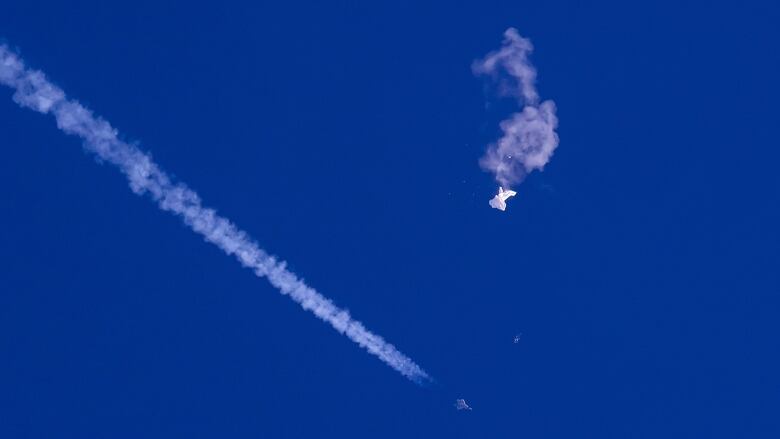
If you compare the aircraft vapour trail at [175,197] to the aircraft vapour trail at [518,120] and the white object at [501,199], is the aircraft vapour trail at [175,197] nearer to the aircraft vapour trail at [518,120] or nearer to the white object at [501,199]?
the white object at [501,199]

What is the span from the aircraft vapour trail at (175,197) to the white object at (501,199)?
698cm

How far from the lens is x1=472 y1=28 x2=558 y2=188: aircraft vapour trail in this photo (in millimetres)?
33688

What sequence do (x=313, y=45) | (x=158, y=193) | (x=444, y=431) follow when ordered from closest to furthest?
(x=158, y=193) → (x=313, y=45) → (x=444, y=431)

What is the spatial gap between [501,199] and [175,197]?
1263 cm

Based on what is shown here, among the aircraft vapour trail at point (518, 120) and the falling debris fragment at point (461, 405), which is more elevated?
the aircraft vapour trail at point (518, 120)

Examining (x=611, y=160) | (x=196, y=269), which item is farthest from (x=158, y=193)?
(x=611, y=160)

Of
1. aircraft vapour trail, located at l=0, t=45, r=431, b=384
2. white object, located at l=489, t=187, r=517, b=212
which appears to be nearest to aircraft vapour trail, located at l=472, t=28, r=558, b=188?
white object, located at l=489, t=187, r=517, b=212

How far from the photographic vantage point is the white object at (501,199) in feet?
112

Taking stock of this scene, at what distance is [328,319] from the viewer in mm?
33625

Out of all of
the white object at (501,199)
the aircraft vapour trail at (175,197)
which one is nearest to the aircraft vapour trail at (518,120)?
the white object at (501,199)

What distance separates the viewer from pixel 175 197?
31078mm

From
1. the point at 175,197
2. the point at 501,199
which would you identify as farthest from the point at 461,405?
the point at 175,197

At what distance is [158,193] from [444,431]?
15146 mm

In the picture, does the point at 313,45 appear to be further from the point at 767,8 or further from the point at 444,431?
the point at 767,8
